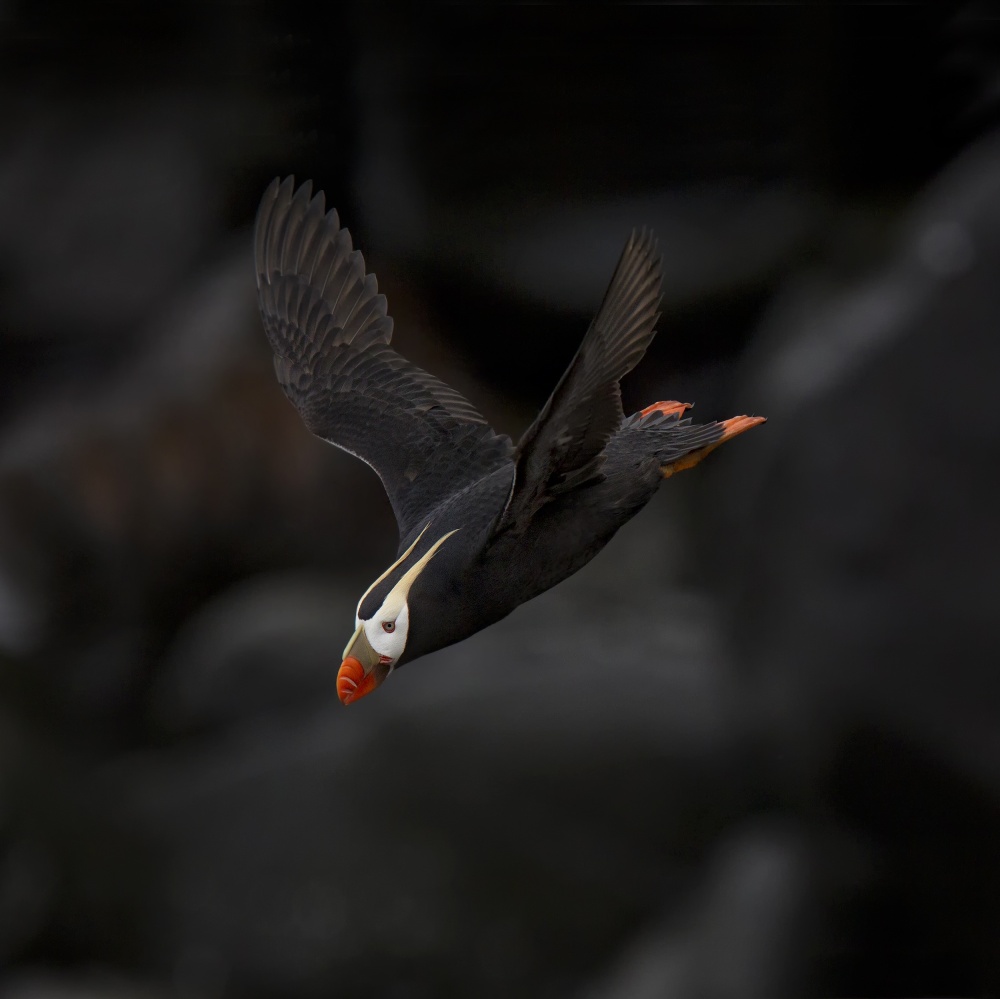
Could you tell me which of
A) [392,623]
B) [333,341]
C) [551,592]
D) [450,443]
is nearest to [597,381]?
[392,623]

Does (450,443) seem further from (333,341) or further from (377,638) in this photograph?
(377,638)

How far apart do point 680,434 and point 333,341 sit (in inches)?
26.0

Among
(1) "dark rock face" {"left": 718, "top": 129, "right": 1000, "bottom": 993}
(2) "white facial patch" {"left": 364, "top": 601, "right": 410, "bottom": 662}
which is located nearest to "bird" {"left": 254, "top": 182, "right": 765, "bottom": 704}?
(2) "white facial patch" {"left": 364, "top": 601, "right": 410, "bottom": 662}

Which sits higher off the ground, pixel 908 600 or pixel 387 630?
pixel 387 630

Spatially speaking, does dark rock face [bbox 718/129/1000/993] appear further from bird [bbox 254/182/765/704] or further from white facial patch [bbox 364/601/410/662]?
white facial patch [bbox 364/601/410/662]

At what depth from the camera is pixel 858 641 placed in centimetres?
383

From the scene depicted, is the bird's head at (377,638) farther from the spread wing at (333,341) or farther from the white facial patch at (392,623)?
the spread wing at (333,341)

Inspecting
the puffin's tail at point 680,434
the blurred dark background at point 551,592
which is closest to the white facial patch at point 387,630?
the puffin's tail at point 680,434

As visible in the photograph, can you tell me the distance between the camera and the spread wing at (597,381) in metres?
1.61

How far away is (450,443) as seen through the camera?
7.37 ft

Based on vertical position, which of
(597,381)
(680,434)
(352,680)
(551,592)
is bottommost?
(551,592)

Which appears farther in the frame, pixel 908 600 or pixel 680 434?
pixel 908 600

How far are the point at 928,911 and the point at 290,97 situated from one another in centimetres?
351

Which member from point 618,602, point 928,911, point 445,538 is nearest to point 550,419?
Result: point 445,538
